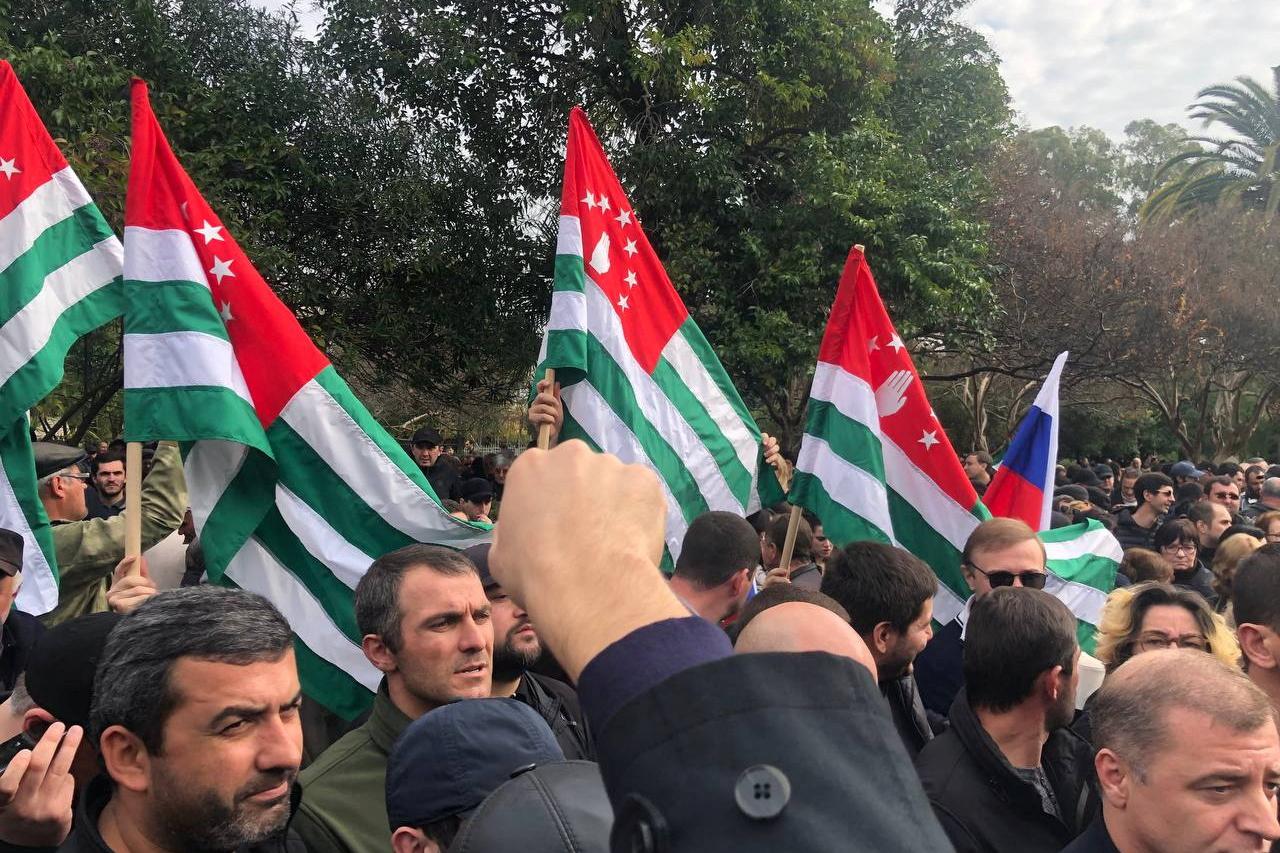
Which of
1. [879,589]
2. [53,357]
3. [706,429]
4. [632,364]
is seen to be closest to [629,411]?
[632,364]

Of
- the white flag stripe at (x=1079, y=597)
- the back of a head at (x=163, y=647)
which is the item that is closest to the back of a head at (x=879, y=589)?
the white flag stripe at (x=1079, y=597)

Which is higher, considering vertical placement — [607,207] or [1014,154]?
[1014,154]

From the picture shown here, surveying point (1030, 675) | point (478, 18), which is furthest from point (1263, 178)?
point (1030, 675)

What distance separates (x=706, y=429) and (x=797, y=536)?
3.57ft

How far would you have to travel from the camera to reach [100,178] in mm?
9477

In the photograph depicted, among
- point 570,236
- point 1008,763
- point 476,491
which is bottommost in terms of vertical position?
point 476,491

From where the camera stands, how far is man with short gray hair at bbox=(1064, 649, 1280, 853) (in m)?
2.20

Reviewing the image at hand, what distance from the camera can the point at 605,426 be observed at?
515 centimetres

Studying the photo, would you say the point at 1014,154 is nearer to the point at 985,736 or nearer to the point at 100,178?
the point at 100,178

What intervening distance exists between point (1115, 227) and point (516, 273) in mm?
14913

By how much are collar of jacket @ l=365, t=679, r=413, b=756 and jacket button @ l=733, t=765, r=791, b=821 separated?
242cm

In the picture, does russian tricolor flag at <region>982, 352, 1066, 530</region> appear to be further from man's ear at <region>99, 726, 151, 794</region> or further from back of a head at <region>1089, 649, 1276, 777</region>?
man's ear at <region>99, 726, 151, 794</region>

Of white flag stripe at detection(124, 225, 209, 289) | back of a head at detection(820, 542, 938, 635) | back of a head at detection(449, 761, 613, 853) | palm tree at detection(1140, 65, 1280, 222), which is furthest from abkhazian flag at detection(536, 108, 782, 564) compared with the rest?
palm tree at detection(1140, 65, 1280, 222)

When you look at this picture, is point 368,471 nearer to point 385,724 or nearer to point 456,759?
point 385,724
